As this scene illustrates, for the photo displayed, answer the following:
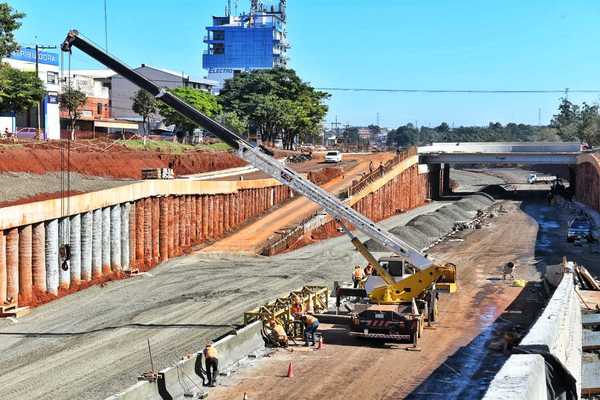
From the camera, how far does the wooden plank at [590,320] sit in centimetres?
3081

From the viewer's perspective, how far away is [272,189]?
222 feet

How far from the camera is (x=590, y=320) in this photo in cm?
3105

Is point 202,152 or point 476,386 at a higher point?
point 202,152

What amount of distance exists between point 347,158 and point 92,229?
6750 cm

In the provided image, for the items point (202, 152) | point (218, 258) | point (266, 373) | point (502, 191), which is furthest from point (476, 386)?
point (502, 191)

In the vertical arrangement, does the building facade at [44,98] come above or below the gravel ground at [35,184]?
above

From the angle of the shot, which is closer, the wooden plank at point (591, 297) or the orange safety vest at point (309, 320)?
the orange safety vest at point (309, 320)

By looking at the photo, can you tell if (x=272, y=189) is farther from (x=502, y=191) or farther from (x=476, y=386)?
(x=502, y=191)

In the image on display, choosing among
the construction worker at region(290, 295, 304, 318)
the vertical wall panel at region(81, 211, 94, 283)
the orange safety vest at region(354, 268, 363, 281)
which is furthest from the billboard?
the construction worker at region(290, 295, 304, 318)

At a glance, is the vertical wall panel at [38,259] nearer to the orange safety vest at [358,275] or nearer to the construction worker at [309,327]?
the orange safety vest at [358,275]

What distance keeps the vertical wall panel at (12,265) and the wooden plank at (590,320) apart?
2330 cm

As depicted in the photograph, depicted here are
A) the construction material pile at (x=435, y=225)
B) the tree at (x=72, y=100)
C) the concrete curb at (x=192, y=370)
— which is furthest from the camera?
the tree at (x=72, y=100)

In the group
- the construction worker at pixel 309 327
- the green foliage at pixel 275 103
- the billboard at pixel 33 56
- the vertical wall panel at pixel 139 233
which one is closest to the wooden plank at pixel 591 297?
the construction worker at pixel 309 327

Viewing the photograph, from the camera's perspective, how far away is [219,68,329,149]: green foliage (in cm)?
12131
